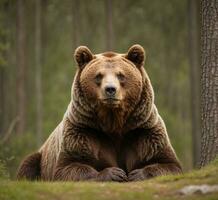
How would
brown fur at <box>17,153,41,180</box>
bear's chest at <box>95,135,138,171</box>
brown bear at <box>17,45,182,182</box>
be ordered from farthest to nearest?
brown fur at <box>17,153,41,180</box> → bear's chest at <box>95,135,138,171</box> → brown bear at <box>17,45,182,182</box>

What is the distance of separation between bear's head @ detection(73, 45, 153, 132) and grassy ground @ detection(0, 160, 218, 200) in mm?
1442

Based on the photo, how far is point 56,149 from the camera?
33.0 ft

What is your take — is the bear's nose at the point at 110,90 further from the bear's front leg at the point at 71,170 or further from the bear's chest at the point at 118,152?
the bear's front leg at the point at 71,170

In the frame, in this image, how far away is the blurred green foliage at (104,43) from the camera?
30781 millimetres

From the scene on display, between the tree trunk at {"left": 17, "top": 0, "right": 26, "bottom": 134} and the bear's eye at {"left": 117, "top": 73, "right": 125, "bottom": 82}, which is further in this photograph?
the tree trunk at {"left": 17, "top": 0, "right": 26, "bottom": 134}

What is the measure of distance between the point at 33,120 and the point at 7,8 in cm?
833

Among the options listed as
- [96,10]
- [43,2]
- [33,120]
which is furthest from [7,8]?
[33,120]

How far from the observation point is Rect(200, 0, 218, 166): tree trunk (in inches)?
372

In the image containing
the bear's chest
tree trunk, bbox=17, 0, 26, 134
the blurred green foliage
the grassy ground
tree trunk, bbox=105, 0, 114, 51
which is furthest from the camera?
the blurred green foliage

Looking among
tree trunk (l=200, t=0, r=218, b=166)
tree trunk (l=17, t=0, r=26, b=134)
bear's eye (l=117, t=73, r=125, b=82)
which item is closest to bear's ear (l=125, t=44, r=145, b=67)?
bear's eye (l=117, t=73, r=125, b=82)

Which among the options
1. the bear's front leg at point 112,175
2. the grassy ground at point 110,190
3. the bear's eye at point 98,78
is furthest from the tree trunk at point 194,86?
the grassy ground at point 110,190

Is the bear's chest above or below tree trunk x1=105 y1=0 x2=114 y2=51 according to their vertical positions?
below

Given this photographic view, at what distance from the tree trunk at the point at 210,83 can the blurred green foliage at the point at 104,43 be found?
61.2 ft

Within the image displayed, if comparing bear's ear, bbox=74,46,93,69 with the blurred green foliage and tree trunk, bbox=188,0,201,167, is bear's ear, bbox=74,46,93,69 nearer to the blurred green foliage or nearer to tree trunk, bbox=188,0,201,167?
tree trunk, bbox=188,0,201,167
